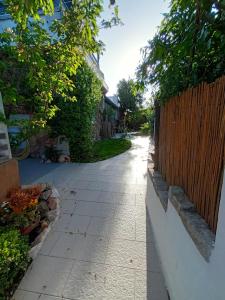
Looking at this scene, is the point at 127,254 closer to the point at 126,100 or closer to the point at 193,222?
the point at 193,222

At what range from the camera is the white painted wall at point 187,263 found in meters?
0.98

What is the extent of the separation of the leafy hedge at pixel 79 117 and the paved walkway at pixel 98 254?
2.81 m

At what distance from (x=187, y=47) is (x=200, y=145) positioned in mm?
940

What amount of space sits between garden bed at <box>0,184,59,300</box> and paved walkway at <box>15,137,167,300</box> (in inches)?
4.6

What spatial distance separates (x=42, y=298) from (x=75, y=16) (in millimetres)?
3218

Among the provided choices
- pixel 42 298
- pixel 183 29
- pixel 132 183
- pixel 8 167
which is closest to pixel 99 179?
pixel 132 183

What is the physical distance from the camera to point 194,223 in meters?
1.34

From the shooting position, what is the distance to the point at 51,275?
1988 millimetres

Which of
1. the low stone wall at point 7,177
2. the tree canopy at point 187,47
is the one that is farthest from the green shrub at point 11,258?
the tree canopy at point 187,47

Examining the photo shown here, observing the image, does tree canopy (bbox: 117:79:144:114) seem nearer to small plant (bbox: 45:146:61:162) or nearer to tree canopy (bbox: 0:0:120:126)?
small plant (bbox: 45:146:61:162)

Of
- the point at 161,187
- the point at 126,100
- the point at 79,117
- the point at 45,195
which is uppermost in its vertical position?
the point at 126,100

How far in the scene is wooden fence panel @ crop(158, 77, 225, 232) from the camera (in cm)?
121

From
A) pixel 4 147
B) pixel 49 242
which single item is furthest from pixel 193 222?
pixel 4 147

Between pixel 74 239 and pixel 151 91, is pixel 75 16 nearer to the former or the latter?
pixel 151 91
